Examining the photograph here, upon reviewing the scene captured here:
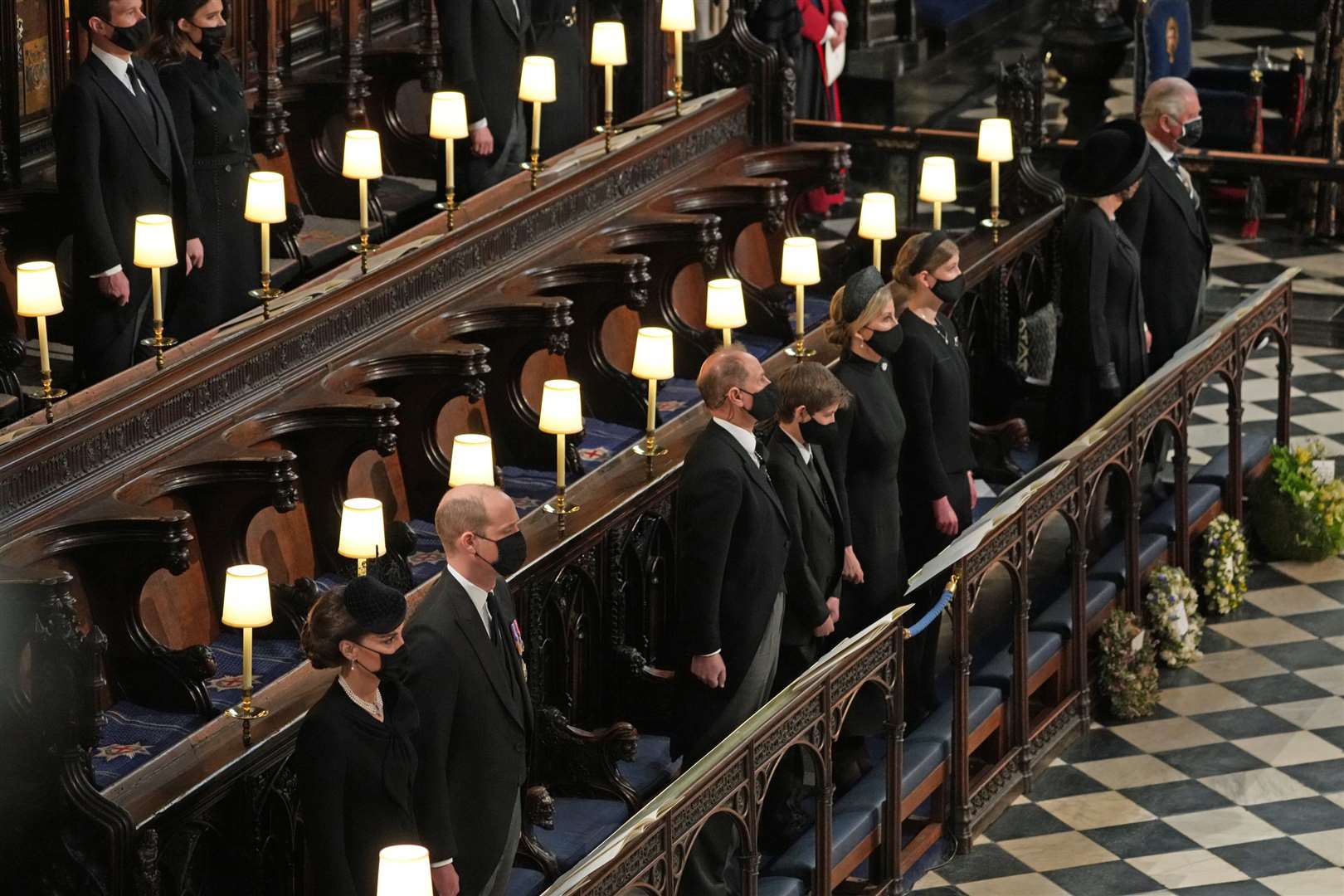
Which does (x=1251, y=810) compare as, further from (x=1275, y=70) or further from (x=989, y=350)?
(x=1275, y=70)

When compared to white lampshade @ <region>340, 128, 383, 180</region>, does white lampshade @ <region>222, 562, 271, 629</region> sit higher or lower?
lower

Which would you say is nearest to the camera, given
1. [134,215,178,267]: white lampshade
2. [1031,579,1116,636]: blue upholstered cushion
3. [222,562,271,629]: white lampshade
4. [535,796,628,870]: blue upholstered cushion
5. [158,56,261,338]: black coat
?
[222,562,271,629]: white lampshade

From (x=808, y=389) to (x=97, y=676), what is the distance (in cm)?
218

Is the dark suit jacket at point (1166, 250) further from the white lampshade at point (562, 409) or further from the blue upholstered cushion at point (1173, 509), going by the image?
the white lampshade at point (562, 409)

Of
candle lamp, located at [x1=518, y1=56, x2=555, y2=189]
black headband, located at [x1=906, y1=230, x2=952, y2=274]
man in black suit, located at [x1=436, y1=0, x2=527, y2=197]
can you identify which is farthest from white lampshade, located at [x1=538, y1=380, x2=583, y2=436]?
man in black suit, located at [x1=436, y1=0, x2=527, y2=197]

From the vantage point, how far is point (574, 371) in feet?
29.1

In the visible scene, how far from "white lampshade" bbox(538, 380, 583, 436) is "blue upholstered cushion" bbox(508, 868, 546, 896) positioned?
4.52 feet

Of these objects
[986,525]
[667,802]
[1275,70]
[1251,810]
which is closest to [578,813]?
[667,802]

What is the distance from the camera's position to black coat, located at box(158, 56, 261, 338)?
314 inches

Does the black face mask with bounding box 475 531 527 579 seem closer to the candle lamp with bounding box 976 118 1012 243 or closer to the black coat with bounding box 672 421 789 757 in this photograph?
the black coat with bounding box 672 421 789 757

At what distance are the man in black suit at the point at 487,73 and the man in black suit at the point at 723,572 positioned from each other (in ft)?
9.80

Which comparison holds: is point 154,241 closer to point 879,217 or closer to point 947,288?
point 947,288

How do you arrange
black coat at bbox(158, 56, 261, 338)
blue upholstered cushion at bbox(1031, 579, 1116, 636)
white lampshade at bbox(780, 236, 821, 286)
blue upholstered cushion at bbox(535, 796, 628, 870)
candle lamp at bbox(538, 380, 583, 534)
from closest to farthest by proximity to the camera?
blue upholstered cushion at bbox(535, 796, 628, 870) < candle lamp at bbox(538, 380, 583, 534) < black coat at bbox(158, 56, 261, 338) < blue upholstered cushion at bbox(1031, 579, 1116, 636) < white lampshade at bbox(780, 236, 821, 286)

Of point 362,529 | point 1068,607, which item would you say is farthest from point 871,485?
point 362,529
